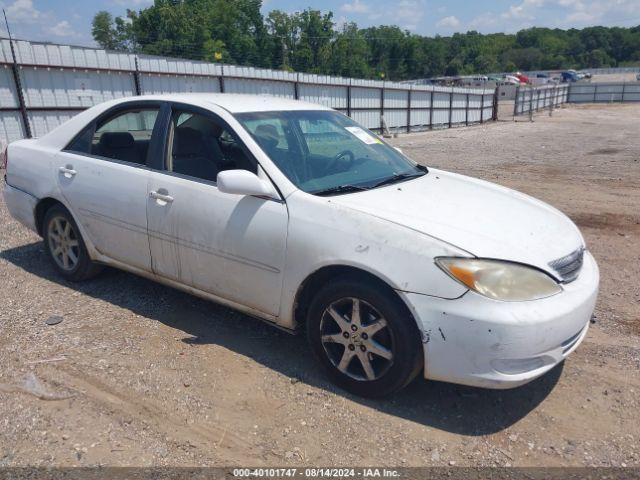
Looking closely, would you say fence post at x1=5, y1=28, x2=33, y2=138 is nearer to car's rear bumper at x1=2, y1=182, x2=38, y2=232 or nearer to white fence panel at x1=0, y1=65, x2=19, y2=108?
white fence panel at x1=0, y1=65, x2=19, y2=108

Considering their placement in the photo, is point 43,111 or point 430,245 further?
point 43,111

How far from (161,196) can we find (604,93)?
58856 mm

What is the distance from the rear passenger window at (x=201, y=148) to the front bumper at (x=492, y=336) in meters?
1.68

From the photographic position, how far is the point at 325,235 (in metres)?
2.96

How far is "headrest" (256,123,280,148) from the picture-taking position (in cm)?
348

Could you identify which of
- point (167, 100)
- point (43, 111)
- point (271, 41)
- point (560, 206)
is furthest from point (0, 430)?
point (271, 41)

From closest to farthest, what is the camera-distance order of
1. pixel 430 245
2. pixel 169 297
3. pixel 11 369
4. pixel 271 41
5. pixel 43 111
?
pixel 430 245 < pixel 11 369 < pixel 169 297 < pixel 43 111 < pixel 271 41

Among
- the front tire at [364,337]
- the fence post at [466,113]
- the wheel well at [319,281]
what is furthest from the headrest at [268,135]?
the fence post at [466,113]

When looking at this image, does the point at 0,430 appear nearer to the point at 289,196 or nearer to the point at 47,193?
the point at 289,196

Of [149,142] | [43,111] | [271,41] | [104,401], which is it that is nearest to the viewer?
[104,401]

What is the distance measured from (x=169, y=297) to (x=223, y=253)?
1275 mm

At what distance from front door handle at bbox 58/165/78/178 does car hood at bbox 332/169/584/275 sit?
241 centimetres

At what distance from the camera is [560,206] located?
797 centimetres

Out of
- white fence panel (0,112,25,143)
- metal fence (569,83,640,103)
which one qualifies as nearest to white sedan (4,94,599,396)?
white fence panel (0,112,25,143)
